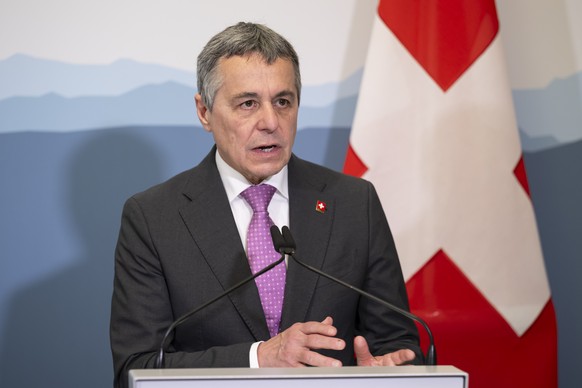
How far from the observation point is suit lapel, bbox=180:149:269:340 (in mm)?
2225

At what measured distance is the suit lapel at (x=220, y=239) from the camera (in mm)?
2225

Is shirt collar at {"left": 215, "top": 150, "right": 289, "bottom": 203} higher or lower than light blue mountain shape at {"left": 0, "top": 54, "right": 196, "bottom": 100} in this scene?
lower

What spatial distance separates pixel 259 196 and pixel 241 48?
39cm

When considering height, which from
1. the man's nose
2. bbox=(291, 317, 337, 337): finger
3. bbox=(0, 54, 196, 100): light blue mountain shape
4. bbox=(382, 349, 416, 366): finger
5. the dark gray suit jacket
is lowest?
bbox=(382, 349, 416, 366): finger

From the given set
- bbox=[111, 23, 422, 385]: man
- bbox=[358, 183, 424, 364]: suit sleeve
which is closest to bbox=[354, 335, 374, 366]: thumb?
bbox=[111, 23, 422, 385]: man

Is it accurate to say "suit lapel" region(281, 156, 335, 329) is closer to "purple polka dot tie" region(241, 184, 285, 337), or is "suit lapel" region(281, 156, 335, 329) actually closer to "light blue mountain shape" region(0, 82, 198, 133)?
"purple polka dot tie" region(241, 184, 285, 337)

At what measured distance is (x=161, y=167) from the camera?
328cm

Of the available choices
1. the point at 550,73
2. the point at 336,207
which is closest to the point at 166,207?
the point at 336,207

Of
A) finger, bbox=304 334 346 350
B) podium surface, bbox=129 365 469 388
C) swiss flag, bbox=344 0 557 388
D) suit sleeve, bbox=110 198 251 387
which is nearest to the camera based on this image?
podium surface, bbox=129 365 469 388

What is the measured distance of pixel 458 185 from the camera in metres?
3.04

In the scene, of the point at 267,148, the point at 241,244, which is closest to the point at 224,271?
the point at 241,244

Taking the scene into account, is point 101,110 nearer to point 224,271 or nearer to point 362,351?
point 224,271

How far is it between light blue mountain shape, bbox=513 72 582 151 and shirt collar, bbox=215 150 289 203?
1464mm

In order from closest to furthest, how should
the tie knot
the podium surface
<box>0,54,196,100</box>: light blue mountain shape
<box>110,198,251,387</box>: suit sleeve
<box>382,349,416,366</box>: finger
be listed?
1. the podium surface
2. <box>382,349,416,366</box>: finger
3. <box>110,198,251,387</box>: suit sleeve
4. the tie knot
5. <box>0,54,196,100</box>: light blue mountain shape
